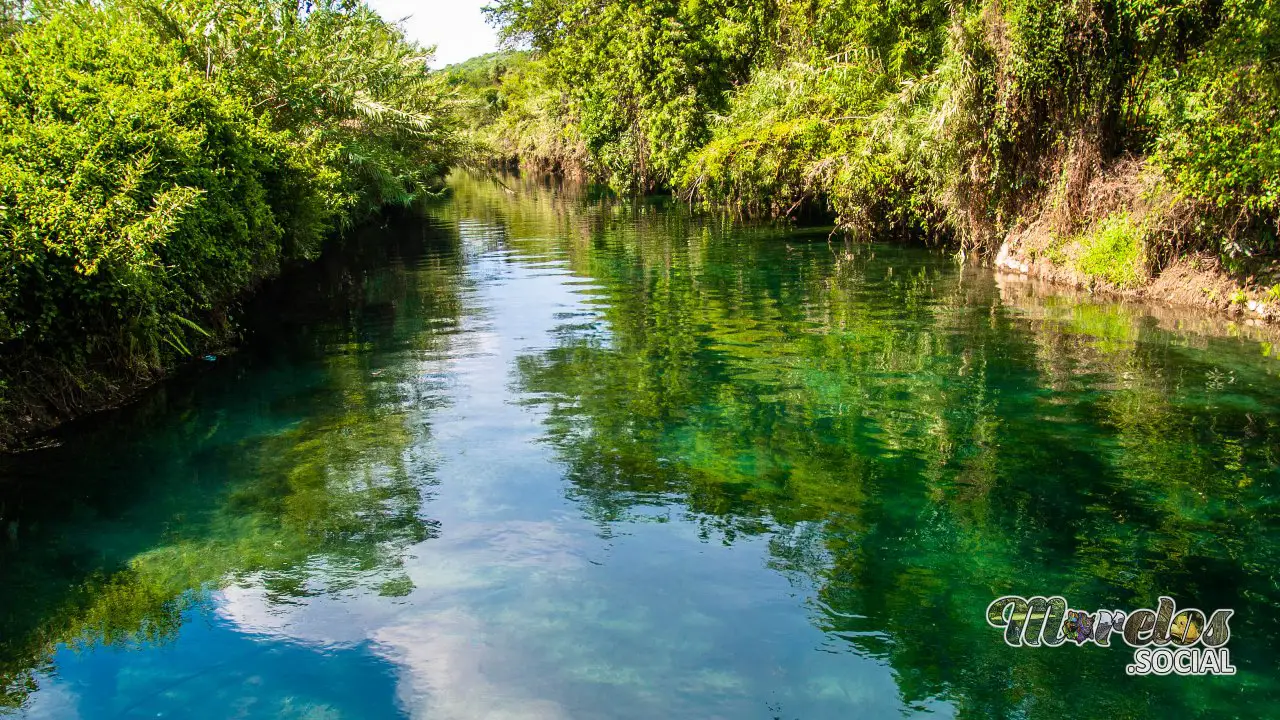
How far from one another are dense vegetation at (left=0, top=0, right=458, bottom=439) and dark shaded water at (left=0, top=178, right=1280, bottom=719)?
1.05 m

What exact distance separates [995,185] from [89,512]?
18.5 metres

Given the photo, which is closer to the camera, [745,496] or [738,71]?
[745,496]

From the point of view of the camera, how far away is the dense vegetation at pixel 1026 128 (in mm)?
13688

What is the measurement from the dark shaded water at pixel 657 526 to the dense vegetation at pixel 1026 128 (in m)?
2.43

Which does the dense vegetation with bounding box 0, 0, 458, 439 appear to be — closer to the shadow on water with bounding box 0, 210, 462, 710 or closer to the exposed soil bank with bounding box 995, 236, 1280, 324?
the shadow on water with bounding box 0, 210, 462, 710

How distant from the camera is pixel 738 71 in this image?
4012cm

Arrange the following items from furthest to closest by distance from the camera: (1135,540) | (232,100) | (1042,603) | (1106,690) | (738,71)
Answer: (738,71)
(232,100)
(1135,540)
(1042,603)
(1106,690)

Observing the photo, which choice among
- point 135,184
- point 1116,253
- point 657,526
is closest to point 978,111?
point 1116,253

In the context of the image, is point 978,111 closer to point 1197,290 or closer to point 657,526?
point 1197,290

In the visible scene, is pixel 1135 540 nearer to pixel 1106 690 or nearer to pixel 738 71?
pixel 1106 690

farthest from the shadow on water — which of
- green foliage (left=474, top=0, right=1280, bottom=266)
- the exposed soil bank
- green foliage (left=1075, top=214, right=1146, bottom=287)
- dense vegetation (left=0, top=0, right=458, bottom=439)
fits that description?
the exposed soil bank

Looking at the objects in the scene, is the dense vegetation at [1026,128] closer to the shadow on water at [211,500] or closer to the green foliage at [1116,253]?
the green foliage at [1116,253]

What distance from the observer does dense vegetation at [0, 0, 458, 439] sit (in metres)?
10.1

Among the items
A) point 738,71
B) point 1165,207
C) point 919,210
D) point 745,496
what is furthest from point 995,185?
point 738,71
